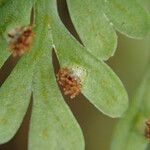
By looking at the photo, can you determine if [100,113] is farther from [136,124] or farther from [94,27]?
[94,27]

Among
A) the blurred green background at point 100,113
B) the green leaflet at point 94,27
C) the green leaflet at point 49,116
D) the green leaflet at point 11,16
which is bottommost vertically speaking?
the blurred green background at point 100,113

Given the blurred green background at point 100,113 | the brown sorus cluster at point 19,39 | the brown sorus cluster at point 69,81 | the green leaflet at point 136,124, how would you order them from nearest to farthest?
the brown sorus cluster at point 19,39 < the brown sorus cluster at point 69,81 < the green leaflet at point 136,124 < the blurred green background at point 100,113

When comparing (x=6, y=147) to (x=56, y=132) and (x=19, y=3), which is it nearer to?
(x=56, y=132)

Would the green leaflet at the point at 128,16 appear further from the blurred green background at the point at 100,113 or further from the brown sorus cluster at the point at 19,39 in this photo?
the blurred green background at the point at 100,113

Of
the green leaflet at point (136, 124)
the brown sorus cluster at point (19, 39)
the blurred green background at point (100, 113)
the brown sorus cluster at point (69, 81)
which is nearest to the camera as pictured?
the brown sorus cluster at point (19, 39)

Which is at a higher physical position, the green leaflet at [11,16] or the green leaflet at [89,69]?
the green leaflet at [11,16]

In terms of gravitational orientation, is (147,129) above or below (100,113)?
above

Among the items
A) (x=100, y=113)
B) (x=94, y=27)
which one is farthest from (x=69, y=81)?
(x=100, y=113)

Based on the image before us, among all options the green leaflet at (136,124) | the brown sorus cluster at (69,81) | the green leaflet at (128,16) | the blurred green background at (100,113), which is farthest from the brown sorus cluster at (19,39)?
the blurred green background at (100,113)

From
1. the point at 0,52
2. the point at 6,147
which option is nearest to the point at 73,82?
the point at 0,52
